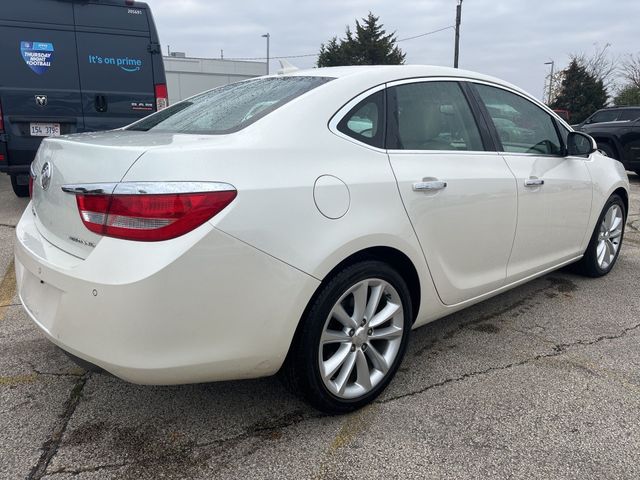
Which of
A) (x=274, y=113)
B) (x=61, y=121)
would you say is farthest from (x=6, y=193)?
(x=274, y=113)

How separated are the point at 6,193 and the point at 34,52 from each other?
9.51ft

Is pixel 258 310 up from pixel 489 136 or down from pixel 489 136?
down

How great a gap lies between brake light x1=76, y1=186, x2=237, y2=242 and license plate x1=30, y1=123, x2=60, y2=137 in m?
4.93

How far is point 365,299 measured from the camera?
2324 mm

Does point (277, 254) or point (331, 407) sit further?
point (331, 407)

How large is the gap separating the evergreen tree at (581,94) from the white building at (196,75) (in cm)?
2149

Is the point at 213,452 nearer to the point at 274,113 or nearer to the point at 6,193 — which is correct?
the point at 274,113

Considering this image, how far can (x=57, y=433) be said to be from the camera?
2.22m

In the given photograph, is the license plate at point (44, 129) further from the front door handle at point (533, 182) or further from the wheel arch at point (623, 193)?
the wheel arch at point (623, 193)

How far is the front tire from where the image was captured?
2.14 m

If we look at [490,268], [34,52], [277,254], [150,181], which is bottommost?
[490,268]

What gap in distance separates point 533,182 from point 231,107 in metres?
1.85

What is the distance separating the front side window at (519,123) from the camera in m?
3.15

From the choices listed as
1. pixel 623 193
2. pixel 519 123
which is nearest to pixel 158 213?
pixel 519 123
